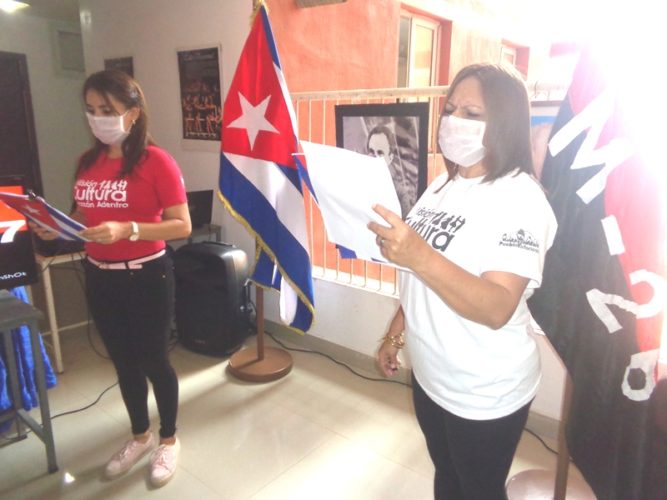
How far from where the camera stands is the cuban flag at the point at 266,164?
84.0 inches

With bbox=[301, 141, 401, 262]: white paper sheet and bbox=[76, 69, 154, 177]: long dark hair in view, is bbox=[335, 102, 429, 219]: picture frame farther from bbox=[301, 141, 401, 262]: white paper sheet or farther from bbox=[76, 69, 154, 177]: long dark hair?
bbox=[301, 141, 401, 262]: white paper sheet

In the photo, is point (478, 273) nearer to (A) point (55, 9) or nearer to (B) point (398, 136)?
(B) point (398, 136)

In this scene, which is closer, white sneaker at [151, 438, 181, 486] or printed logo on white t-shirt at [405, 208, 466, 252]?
printed logo on white t-shirt at [405, 208, 466, 252]

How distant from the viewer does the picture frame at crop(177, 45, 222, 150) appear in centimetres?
308

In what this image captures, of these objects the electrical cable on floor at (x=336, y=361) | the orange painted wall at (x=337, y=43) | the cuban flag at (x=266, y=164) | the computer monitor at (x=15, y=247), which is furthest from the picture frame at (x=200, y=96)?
the computer monitor at (x=15, y=247)

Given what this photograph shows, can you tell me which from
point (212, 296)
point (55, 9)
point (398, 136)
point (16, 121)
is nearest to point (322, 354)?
point (212, 296)

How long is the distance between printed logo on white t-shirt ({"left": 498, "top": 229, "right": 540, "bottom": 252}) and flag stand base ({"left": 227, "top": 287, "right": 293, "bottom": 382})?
193cm

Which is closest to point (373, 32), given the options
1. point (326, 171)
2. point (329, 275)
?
point (329, 275)

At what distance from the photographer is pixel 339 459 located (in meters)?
2.00

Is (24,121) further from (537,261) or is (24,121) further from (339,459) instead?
(537,261)

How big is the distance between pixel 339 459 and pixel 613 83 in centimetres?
168

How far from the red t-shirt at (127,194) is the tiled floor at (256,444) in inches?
37.0

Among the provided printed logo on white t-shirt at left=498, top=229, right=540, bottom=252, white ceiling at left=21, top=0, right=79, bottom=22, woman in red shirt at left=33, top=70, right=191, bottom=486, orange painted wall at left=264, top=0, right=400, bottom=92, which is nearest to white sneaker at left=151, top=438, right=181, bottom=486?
woman in red shirt at left=33, top=70, right=191, bottom=486

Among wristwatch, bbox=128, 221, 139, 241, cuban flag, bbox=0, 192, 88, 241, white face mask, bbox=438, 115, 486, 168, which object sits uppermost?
white face mask, bbox=438, 115, 486, 168
